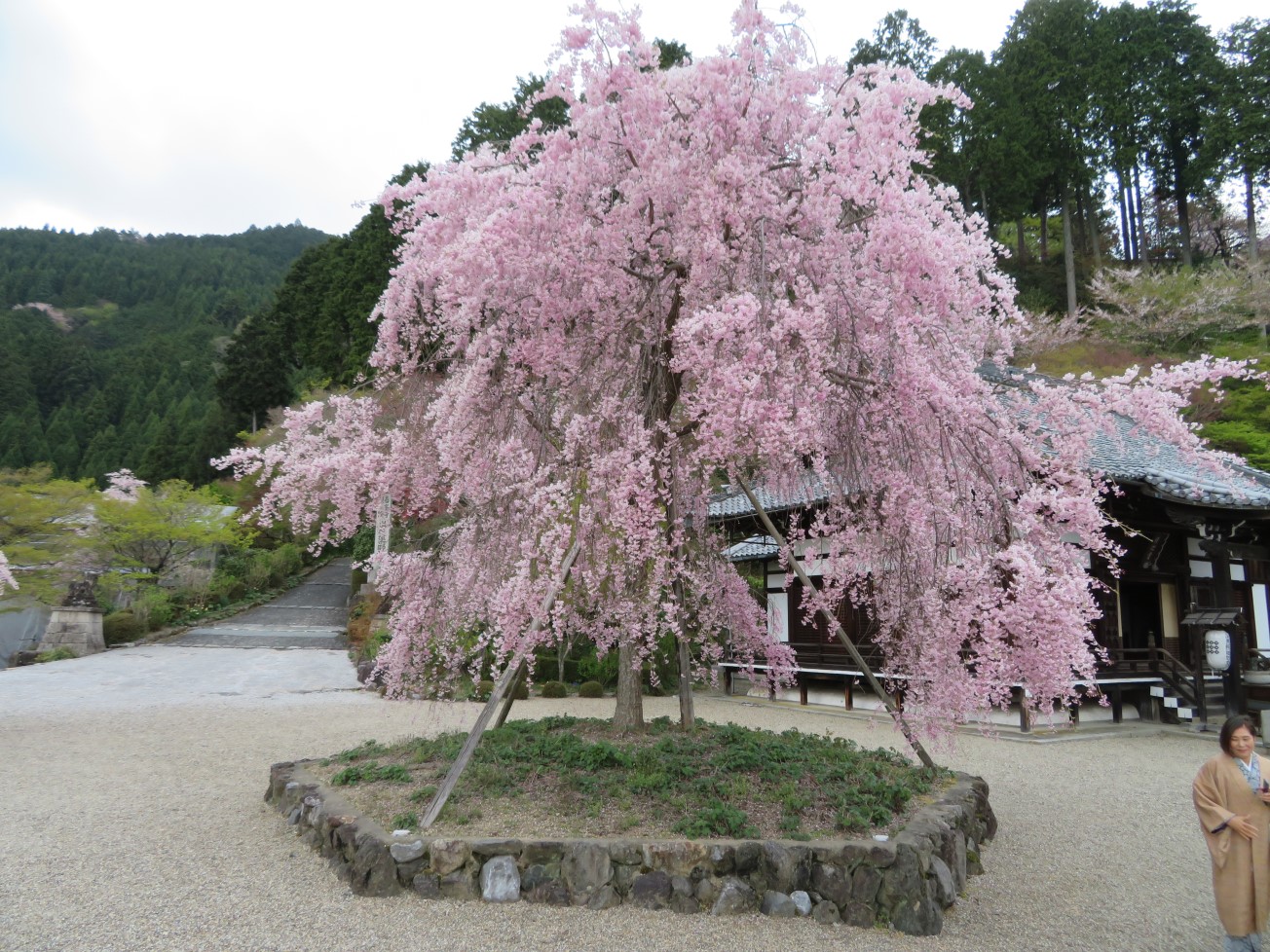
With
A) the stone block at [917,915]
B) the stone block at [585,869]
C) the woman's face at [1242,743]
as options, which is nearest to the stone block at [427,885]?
the stone block at [585,869]

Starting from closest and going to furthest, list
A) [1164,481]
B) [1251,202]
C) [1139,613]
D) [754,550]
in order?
[1164,481] → [1139,613] → [754,550] → [1251,202]

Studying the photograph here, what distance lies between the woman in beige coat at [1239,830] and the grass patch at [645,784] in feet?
5.30

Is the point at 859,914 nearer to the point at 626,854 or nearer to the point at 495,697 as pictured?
the point at 626,854

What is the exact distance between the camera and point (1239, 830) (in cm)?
341

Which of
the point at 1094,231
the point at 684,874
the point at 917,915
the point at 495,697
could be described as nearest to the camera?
the point at 917,915

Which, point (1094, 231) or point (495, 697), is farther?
point (1094, 231)

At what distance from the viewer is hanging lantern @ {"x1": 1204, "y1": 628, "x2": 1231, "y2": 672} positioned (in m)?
9.76

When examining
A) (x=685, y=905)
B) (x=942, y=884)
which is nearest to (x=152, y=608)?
(x=685, y=905)

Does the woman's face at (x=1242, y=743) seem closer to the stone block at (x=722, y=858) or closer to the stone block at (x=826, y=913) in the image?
the stone block at (x=826, y=913)

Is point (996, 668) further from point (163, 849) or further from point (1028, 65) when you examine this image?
point (1028, 65)

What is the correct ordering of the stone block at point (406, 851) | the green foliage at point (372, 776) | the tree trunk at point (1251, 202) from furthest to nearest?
the tree trunk at point (1251, 202), the green foliage at point (372, 776), the stone block at point (406, 851)

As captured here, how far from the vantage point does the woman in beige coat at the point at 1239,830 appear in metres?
3.40

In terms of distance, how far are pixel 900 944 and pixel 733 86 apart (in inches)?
195

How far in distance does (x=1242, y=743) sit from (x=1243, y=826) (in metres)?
0.36
